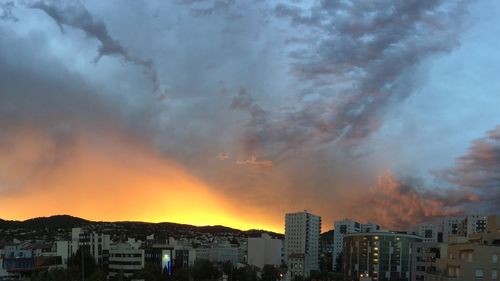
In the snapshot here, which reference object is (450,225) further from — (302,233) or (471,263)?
(471,263)

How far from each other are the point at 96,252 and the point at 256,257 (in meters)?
33.6

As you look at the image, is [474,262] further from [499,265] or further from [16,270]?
[16,270]

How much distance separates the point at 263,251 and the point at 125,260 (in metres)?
34.2

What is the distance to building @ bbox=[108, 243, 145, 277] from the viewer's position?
72.4 meters

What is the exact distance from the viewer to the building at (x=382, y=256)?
82812mm

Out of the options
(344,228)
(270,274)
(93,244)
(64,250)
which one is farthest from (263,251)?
(344,228)

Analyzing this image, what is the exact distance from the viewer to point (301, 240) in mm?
133750

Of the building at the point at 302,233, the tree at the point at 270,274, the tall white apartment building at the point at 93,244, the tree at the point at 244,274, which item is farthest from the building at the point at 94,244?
the building at the point at 302,233

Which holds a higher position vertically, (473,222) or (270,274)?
(473,222)

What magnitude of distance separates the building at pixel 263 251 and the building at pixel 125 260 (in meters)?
30.9

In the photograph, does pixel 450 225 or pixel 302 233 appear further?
pixel 302 233

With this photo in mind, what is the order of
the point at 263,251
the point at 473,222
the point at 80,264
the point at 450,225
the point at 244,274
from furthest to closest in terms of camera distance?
the point at 450,225 < the point at 263,251 < the point at 473,222 < the point at 244,274 < the point at 80,264

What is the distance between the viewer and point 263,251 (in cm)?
10144

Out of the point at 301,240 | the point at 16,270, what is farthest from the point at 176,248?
the point at 301,240
